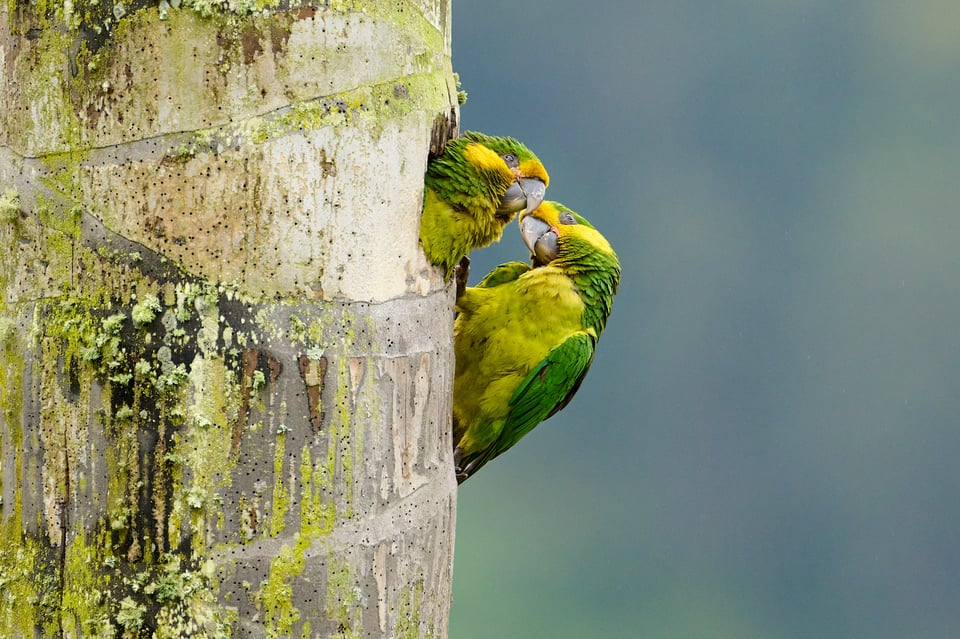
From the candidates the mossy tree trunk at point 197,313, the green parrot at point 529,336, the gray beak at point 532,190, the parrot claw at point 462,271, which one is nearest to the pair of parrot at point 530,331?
the green parrot at point 529,336

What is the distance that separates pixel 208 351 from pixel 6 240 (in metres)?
0.55

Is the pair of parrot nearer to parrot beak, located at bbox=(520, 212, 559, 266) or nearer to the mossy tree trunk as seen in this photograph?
parrot beak, located at bbox=(520, 212, 559, 266)

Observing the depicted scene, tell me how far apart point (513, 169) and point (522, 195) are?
79 mm

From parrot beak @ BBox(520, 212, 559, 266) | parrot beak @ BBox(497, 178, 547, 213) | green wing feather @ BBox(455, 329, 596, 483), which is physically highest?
parrot beak @ BBox(497, 178, 547, 213)

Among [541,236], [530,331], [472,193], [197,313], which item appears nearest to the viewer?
[197,313]

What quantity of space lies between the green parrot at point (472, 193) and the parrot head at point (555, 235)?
2.02 feet

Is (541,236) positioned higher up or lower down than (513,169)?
lower down

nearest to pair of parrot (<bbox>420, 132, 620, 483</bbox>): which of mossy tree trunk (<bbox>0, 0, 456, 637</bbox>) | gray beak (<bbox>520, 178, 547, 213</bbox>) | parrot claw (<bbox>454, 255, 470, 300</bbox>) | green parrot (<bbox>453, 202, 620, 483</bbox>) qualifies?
green parrot (<bbox>453, 202, 620, 483</bbox>)

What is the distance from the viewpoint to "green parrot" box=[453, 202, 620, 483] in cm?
332

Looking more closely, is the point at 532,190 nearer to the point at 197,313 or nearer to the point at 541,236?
the point at 541,236

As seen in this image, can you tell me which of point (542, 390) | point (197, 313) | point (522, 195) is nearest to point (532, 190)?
point (522, 195)

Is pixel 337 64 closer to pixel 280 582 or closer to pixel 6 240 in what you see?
pixel 6 240

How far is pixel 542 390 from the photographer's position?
336 cm

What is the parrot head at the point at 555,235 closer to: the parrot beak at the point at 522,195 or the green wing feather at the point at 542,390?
the green wing feather at the point at 542,390
